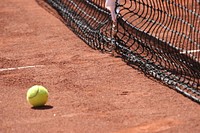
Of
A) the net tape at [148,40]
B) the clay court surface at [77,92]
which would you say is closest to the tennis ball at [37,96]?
the clay court surface at [77,92]

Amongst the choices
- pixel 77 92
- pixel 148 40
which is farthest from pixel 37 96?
pixel 148 40

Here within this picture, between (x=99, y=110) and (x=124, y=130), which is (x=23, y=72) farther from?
(x=124, y=130)

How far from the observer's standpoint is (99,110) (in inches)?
324

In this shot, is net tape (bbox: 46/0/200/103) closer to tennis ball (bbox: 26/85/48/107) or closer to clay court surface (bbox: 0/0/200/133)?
clay court surface (bbox: 0/0/200/133)

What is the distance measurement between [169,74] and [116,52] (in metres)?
1.59

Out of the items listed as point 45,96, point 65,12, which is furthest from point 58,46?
point 45,96

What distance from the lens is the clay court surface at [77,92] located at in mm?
7719

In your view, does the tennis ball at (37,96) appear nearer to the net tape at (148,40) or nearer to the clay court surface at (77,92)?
the clay court surface at (77,92)

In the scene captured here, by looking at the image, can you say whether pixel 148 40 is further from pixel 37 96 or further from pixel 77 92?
pixel 37 96

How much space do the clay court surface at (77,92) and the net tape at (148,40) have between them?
0.75 ft

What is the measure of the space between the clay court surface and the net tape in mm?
228

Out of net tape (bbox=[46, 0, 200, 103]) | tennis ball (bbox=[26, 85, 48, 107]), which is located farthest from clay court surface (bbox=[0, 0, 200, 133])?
net tape (bbox=[46, 0, 200, 103])

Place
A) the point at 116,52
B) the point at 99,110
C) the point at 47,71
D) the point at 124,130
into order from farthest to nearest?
the point at 116,52
the point at 47,71
the point at 99,110
the point at 124,130

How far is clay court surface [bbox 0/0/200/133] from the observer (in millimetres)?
7719
